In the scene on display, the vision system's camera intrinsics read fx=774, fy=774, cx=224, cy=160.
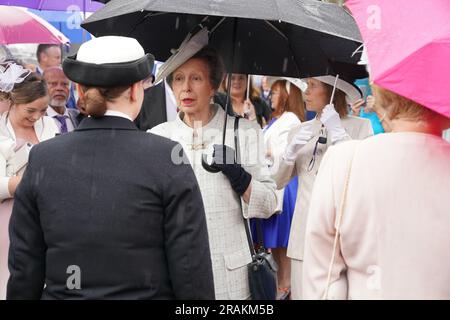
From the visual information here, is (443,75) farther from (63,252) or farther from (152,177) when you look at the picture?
(63,252)

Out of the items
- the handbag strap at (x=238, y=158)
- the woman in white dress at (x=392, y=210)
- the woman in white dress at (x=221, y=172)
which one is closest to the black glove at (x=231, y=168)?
the woman in white dress at (x=221, y=172)

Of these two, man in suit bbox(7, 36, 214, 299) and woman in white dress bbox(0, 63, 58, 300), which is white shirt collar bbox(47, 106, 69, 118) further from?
man in suit bbox(7, 36, 214, 299)

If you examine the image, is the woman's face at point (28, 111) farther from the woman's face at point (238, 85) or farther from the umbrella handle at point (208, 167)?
the woman's face at point (238, 85)

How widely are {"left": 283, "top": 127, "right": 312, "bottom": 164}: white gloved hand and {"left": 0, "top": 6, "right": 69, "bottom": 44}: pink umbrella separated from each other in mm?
2796

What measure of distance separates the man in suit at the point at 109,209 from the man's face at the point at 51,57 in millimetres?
5824

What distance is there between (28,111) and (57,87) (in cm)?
153

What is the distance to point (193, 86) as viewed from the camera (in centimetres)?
446

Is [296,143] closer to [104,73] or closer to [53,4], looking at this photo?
[104,73]

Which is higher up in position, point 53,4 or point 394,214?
point 53,4

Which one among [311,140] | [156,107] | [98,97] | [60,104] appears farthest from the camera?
[60,104]

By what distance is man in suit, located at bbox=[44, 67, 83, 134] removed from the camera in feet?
21.3

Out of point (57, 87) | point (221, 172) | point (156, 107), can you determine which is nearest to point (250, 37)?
point (221, 172)
